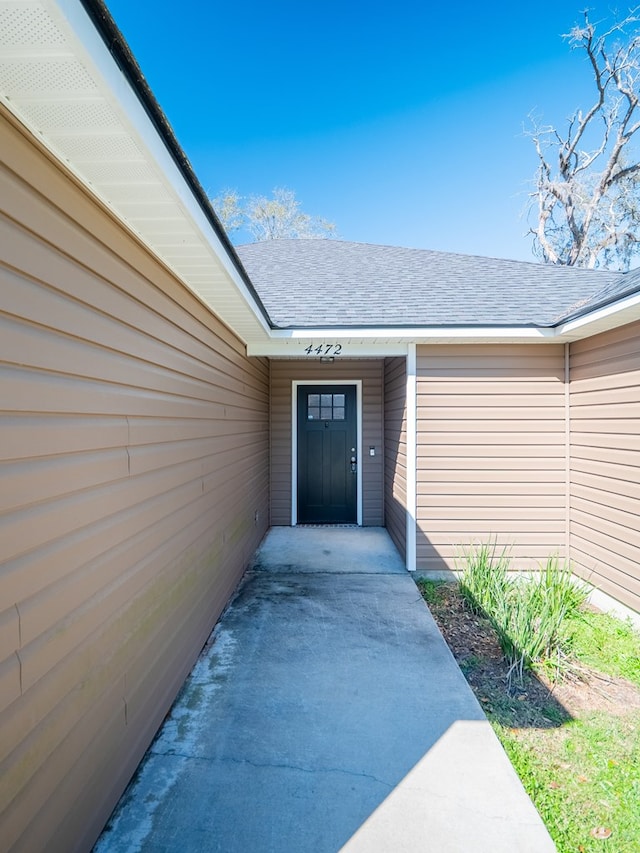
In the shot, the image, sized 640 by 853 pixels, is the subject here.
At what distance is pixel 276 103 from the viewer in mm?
10102

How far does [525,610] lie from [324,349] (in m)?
3.03

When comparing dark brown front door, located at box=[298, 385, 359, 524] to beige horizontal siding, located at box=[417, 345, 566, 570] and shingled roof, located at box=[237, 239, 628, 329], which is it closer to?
shingled roof, located at box=[237, 239, 628, 329]

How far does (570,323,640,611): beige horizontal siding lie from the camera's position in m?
3.54

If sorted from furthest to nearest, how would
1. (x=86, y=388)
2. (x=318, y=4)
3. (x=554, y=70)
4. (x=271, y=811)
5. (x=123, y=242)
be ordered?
(x=554, y=70)
(x=318, y=4)
(x=123, y=242)
(x=271, y=811)
(x=86, y=388)

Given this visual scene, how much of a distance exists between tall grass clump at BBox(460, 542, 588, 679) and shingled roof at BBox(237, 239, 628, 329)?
2.29 m

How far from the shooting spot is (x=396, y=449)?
537 centimetres

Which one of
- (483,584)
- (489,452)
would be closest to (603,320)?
(489,452)

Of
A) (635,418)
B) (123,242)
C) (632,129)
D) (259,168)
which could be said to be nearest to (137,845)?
(123,242)

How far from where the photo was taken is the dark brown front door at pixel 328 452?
6.62 m

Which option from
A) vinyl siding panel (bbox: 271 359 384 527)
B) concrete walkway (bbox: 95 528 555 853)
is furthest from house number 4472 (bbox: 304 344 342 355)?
concrete walkway (bbox: 95 528 555 853)

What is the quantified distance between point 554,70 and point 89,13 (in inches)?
555

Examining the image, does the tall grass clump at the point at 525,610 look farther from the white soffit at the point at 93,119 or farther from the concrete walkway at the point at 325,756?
the white soffit at the point at 93,119

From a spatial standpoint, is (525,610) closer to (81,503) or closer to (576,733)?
(576,733)

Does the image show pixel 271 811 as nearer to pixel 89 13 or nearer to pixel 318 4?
pixel 89 13
